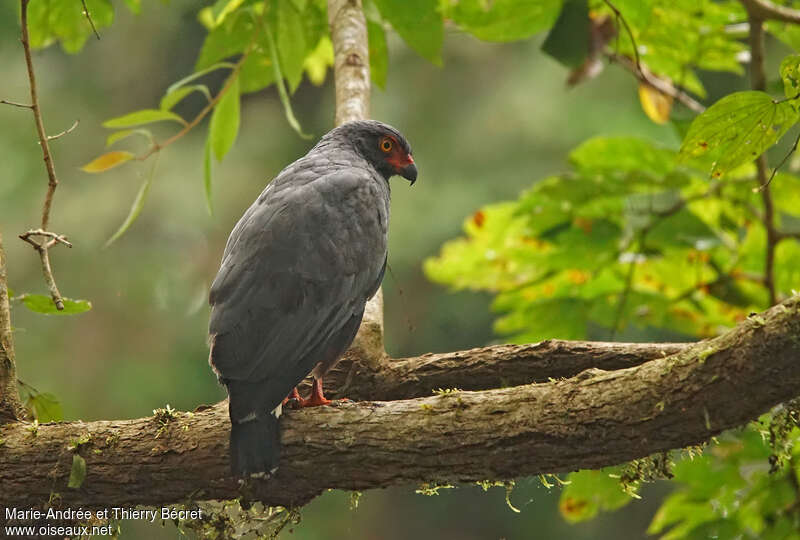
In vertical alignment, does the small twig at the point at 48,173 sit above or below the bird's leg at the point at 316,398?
above

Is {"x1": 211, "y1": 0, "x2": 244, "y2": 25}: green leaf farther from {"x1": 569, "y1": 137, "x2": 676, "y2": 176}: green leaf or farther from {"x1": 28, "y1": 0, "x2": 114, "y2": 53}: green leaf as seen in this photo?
{"x1": 569, "y1": 137, "x2": 676, "y2": 176}: green leaf

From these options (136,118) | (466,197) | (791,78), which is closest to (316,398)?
(136,118)

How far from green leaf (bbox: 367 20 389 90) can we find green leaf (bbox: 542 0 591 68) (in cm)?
72

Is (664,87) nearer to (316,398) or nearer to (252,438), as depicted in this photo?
(316,398)

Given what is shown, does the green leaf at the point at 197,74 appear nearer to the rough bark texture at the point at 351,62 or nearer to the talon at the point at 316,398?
the rough bark texture at the point at 351,62

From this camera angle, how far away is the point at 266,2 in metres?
3.19

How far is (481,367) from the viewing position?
8.66ft

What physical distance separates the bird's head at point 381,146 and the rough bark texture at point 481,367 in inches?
35.1

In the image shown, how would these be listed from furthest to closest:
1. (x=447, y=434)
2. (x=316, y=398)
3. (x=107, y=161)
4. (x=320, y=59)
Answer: (x=320, y=59)
(x=107, y=161)
(x=316, y=398)
(x=447, y=434)

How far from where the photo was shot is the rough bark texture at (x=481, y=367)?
2.53m

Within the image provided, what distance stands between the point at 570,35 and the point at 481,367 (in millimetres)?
1538

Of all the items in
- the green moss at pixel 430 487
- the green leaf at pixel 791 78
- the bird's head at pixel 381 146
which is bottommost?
the green moss at pixel 430 487

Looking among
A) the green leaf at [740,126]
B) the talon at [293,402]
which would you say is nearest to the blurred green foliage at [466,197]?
the green leaf at [740,126]

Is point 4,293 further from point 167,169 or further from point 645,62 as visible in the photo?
point 167,169
